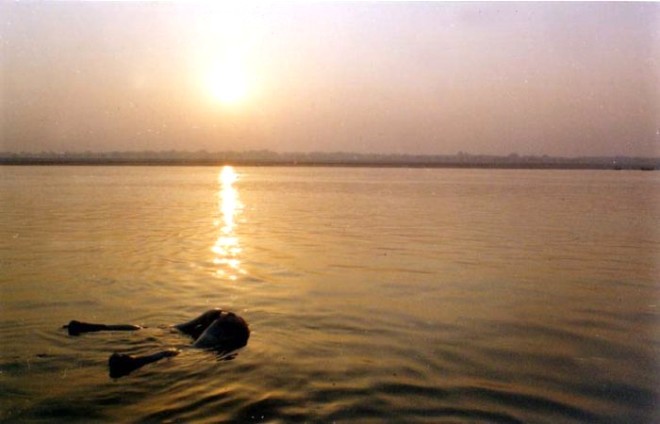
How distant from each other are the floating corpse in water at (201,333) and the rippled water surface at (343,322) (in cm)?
19

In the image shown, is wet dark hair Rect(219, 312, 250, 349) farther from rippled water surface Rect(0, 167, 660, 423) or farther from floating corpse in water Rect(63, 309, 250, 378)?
rippled water surface Rect(0, 167, 660, 423)

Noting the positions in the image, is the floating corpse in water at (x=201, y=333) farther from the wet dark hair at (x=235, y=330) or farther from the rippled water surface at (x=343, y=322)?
the rippled water surface at (x=343, y=322)

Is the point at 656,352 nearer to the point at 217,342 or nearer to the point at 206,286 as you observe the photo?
the point at 217,342

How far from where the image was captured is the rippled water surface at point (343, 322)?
6.71m

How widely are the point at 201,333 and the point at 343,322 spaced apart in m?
2.36

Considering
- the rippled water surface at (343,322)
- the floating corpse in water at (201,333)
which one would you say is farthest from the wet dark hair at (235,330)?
the rippled water surface at (343,322)

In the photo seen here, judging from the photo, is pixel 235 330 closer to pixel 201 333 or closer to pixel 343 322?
pixel 201 333

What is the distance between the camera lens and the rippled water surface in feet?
22.0

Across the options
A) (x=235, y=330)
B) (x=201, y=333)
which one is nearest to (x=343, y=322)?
(x=235, y=330)

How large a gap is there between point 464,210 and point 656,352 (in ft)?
70.8

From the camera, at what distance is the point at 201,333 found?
896 centimetres

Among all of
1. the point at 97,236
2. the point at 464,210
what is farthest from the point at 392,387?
the point at 464,210

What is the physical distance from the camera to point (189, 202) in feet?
120

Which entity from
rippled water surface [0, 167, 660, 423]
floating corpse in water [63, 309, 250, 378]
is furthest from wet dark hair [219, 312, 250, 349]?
rippled water surface [0, 167, 660, 423]
